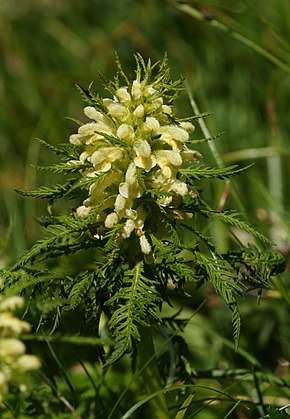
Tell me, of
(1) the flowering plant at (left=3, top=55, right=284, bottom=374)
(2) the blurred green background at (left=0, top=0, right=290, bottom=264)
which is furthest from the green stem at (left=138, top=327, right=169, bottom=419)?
(2) the blurred green background at (left=0, top=0, right=290, bottom=264)

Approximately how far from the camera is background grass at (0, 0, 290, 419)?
2139mm

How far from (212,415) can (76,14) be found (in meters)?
2.85

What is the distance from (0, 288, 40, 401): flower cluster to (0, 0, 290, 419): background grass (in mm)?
802

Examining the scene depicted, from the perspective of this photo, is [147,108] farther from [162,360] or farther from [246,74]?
[246,74]

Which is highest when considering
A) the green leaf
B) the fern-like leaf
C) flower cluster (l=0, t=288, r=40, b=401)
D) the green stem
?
the green leaf

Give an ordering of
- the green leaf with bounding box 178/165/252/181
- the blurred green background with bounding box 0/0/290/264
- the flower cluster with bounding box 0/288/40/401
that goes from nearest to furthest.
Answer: the flower cluster with bounding box 0/288/40/401 → the green leaf with bounding box 178/165/252/181 → the blurred green background with bounding box 0/0/290/264

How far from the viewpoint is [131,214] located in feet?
4.13

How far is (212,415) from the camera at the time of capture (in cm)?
177

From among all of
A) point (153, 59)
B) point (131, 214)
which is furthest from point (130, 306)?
point (153, 59)

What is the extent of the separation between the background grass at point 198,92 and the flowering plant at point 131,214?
15.5 inches

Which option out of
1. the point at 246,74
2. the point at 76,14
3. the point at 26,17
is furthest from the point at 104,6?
the point at 246,74

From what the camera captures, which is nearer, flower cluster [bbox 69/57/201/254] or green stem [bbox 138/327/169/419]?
flower cluster [bbox 69/57/201/254]

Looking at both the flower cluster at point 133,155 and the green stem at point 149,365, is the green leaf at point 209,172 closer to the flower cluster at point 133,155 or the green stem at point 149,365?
the flower cluster at point 133,155

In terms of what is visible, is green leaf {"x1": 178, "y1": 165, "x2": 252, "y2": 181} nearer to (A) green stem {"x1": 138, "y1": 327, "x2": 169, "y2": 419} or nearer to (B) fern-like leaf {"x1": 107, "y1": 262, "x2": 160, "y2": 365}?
Answer: (B) fern-like leaf {"x1": 107, "y1": 262, "x2": 160, "y2": 365}
